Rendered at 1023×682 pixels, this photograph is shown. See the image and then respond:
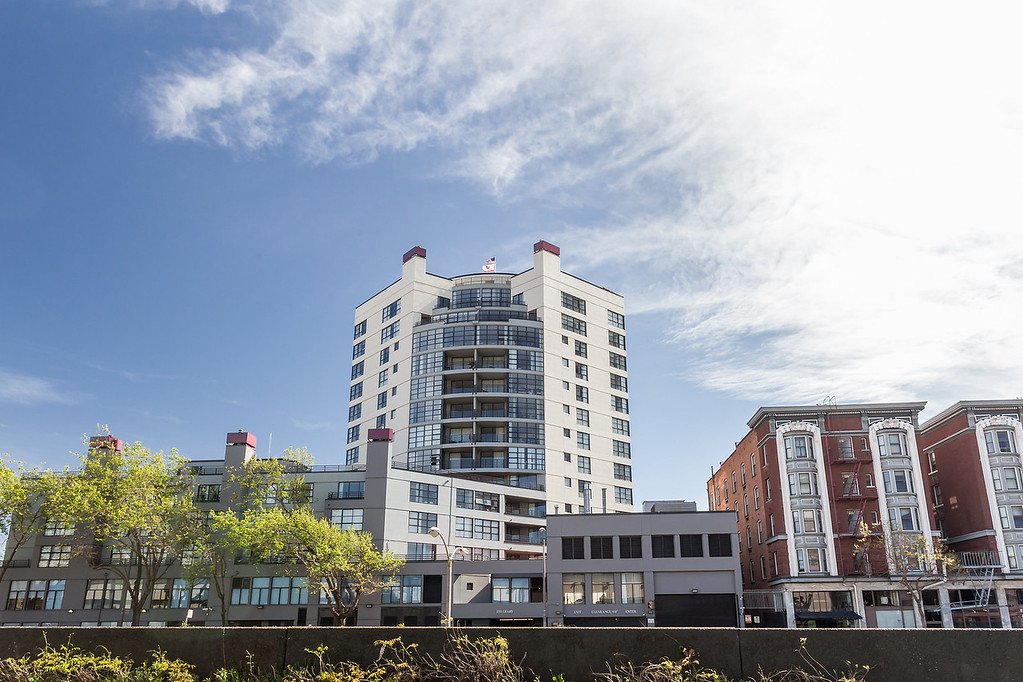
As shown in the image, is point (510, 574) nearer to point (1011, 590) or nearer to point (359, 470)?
point (359, 470)

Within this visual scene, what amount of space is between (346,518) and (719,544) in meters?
34.8

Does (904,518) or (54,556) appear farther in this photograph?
(54,556)

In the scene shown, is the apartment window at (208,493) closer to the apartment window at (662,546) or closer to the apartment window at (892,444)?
the apartment window at (662,546)

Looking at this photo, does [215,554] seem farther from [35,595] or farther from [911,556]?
[911,556]

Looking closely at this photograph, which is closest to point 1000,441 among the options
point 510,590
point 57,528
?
point 510,590

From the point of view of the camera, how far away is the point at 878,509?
7538 centimetres

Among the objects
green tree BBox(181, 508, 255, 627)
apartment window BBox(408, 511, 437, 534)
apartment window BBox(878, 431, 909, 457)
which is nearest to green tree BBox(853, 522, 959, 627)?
apartment window BBox(878, 431, 909, 457)

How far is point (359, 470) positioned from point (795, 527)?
4217 centimetres

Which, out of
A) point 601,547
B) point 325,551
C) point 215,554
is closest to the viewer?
point 325,551

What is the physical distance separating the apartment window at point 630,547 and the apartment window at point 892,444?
2625 centimetres

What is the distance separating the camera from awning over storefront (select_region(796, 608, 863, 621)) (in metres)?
69.3

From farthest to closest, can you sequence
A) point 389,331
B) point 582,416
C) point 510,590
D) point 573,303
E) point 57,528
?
point 389,331 → point 573,303 → point 582,416 → point 57,528 → point 510,590

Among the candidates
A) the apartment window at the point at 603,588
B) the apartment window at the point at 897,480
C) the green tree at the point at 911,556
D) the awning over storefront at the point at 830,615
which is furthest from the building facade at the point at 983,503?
the apartment window at the point at 603,588

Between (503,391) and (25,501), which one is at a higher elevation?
(503,391)
